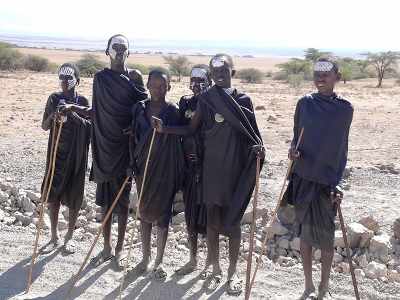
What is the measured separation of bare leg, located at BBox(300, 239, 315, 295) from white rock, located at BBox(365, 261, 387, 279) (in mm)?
862

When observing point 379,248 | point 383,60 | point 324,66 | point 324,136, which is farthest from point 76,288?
point 383,60

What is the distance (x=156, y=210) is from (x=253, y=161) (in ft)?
3.31

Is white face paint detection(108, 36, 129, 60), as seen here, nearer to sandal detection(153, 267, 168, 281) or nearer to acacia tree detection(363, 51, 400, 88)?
sandal detection(153, 267, 168, 281)

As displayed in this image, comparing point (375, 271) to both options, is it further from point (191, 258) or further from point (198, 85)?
point (198, 85)

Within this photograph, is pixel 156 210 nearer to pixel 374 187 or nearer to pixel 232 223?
pixel 232 223

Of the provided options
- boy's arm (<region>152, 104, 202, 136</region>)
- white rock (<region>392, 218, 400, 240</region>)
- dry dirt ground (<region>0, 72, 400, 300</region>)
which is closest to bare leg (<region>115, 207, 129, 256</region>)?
dry dirt ground (<region>0, 72, 400, 300</region>)

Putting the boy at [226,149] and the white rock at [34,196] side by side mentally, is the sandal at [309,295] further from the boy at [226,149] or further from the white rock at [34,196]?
the white rock at [34,196]

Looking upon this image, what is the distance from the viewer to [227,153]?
4914mm

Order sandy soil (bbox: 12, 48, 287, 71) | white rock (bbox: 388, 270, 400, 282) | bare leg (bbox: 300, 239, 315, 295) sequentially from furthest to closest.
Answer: sandy soil (bbox: 12, 48, 287, 71)
white rock (bbox: 388, 270, 400, 282)
bare leg (bbox: 300, 239, 315, 295)

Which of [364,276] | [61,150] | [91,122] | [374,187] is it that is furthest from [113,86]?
[374,187]

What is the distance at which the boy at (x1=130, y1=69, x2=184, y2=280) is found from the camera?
5.12 metres

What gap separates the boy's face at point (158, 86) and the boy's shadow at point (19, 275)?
2013mm

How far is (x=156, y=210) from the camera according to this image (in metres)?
5.27

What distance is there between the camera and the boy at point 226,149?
4816 millimetres
